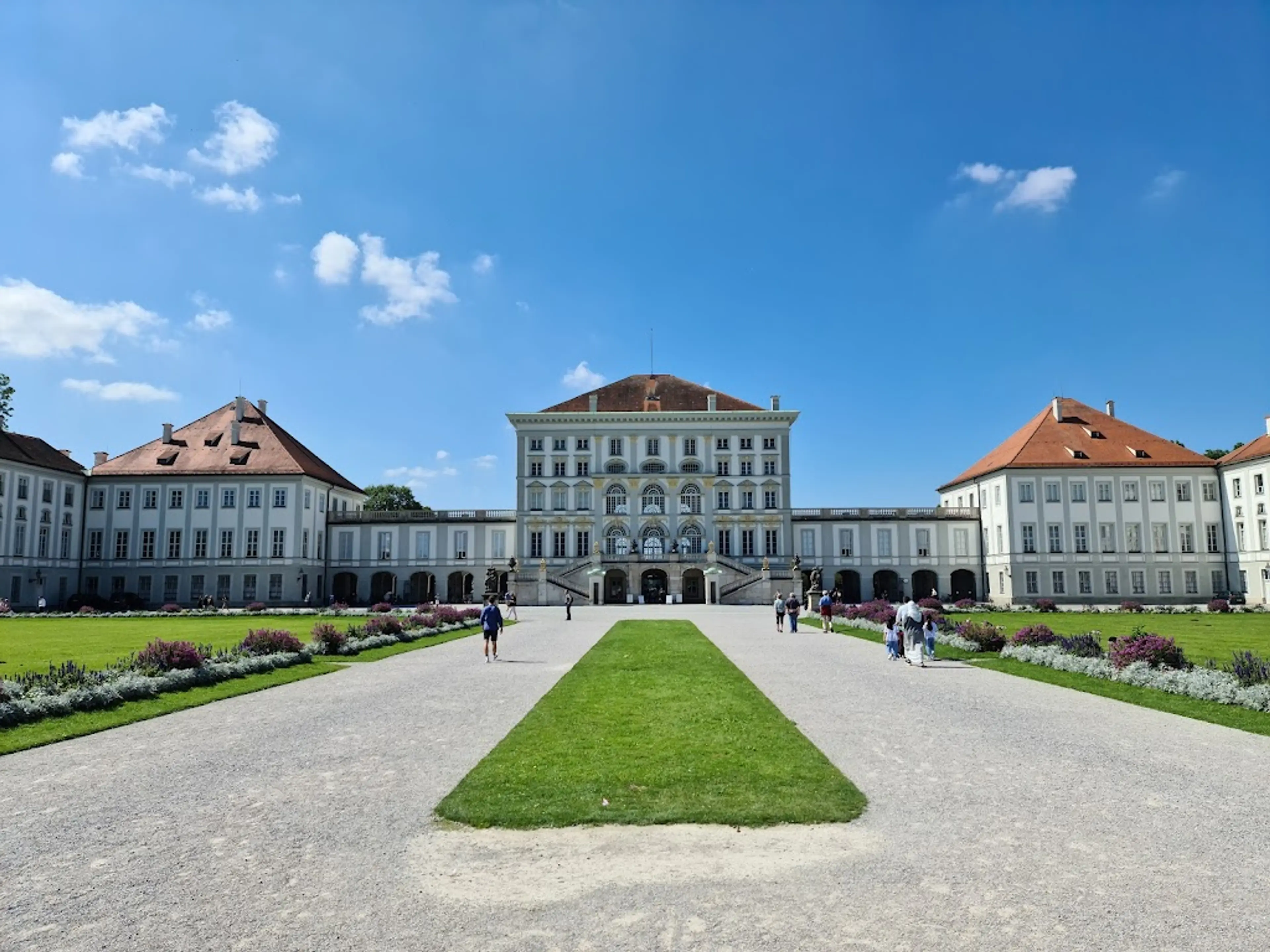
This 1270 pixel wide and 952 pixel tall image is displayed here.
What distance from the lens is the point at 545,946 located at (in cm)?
469

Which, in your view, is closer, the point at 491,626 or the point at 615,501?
the point at 491,626

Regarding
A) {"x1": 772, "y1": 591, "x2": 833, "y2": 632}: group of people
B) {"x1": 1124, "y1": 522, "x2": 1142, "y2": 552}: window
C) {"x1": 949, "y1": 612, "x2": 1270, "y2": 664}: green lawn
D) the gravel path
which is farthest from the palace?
the gravel path

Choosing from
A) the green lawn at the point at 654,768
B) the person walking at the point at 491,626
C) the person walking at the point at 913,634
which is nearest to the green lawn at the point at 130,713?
the person walking at the point at 491,626

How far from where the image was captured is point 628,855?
617 centimetres

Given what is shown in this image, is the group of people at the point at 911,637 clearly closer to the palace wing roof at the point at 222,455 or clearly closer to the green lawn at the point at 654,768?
the green lawn at the point at 654,768

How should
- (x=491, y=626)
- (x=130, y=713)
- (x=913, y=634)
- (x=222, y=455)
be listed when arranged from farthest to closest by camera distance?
(x=222, y=455), (x=491, y=626), (x=913, y=634), (x=130, y=713)

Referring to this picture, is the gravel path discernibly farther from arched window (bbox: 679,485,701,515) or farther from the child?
arched window (bbox: 679,485,701,515)

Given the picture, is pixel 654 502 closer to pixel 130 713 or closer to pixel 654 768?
pixel 130 713

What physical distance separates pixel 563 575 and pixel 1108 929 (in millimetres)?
53790

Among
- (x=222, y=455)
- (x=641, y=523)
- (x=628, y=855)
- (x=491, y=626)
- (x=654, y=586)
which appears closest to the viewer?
(x=628, y=855)

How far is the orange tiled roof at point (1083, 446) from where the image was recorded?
56969mm

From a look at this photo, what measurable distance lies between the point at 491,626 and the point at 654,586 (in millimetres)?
42276

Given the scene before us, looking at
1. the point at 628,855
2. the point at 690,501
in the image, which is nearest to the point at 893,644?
the point at 628,855

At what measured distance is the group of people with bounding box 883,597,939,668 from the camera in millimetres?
19781
